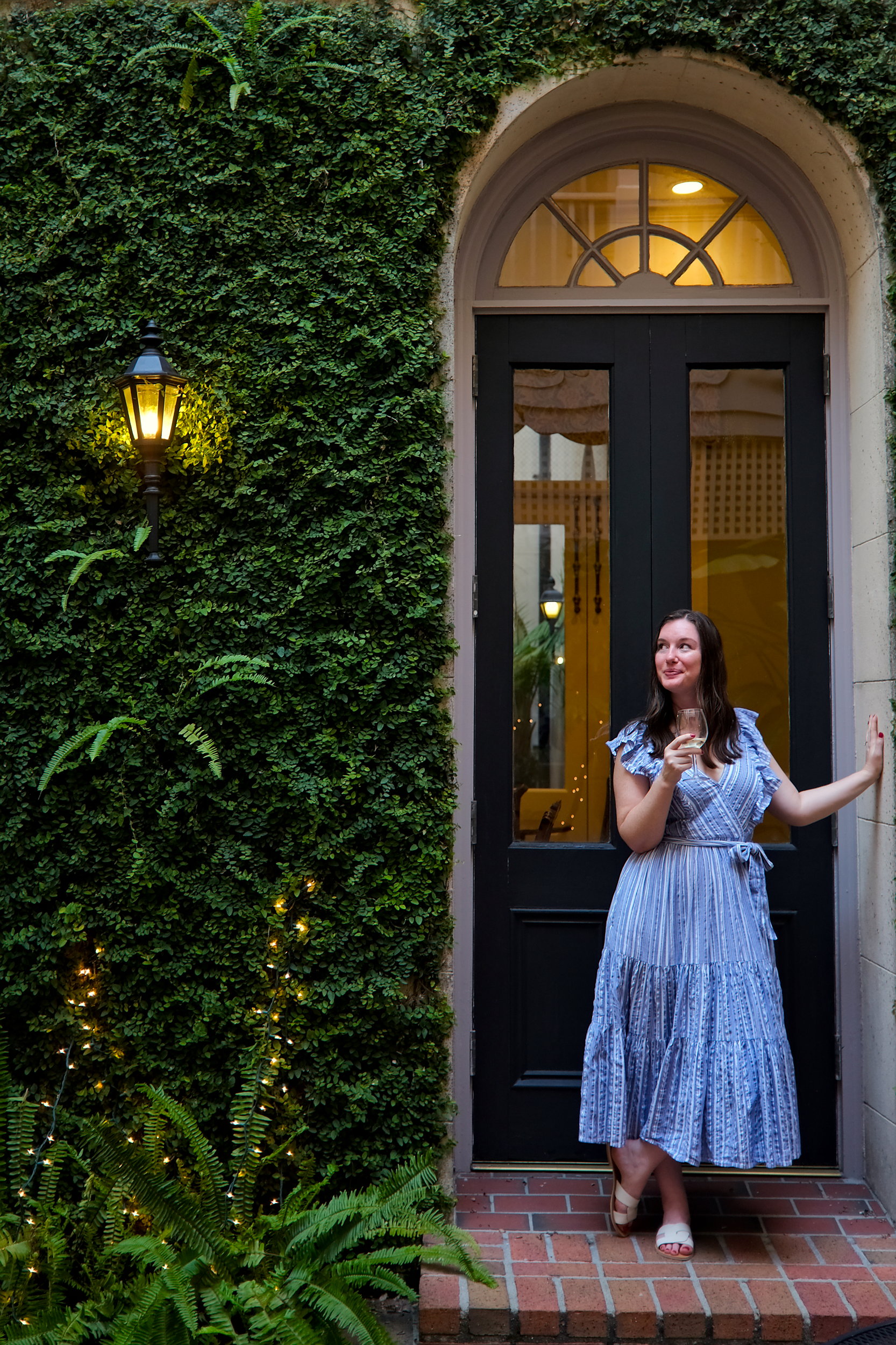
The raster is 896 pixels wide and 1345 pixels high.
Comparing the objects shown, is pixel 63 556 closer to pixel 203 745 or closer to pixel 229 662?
pixel 229 662

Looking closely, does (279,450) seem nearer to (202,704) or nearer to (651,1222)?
(202,704)

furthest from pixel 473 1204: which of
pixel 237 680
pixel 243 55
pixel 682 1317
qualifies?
pixel 243 55

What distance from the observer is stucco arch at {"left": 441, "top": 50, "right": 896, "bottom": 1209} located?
3695mm

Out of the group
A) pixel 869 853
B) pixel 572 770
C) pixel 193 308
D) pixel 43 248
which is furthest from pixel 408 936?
pixel 43 248

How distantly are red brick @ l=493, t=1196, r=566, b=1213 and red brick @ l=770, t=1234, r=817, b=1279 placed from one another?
2.30ft

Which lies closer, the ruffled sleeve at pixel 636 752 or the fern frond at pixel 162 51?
the ruffled sleeve at pixel 636 752

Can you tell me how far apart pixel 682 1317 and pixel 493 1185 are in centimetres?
92

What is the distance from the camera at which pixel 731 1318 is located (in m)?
3.05

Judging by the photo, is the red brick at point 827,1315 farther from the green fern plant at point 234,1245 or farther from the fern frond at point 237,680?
the fern frond at point 237,680

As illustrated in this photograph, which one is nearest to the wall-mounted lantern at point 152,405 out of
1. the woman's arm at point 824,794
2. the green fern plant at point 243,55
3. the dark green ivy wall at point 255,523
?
the dark green ivy wall at point 255,523

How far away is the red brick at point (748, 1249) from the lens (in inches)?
131

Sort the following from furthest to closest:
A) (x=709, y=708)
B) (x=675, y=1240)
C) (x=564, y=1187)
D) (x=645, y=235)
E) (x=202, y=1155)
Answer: (x=645, y=235)
(x=564, y=1187)
(x=709, y=708)
(x=675, y=1240)
(x=202, y=1155)

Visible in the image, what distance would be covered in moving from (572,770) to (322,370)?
5.66 feet

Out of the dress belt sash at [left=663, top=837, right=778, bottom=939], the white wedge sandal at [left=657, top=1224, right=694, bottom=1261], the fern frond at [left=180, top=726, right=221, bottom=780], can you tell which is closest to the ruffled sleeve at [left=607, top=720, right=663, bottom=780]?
the dress belt sash at [left=663, top=837, right=778, bottom=939]
